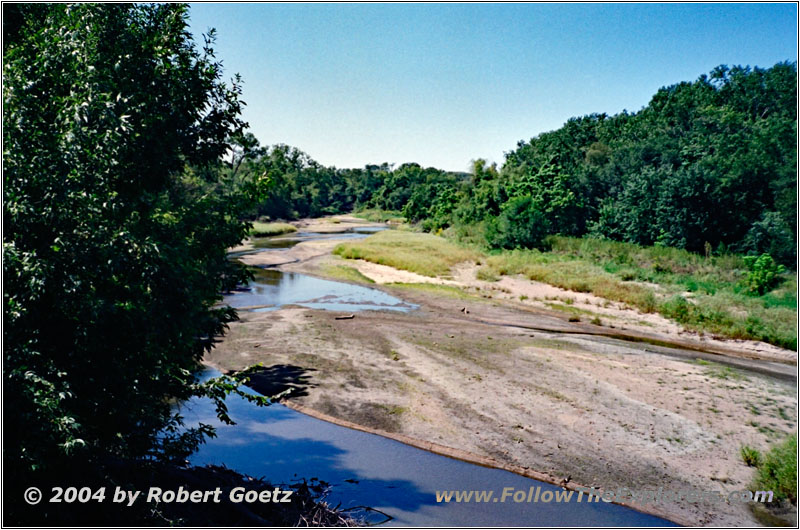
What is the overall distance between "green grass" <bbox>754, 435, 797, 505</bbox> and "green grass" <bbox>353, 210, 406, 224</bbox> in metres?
101

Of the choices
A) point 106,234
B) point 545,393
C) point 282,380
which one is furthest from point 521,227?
point 106,234

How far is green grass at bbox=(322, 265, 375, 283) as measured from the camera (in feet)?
133

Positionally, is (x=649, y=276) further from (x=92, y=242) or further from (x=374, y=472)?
(x=92, y=242)

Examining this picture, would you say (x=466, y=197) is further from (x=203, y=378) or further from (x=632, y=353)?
(x=203, y=378)

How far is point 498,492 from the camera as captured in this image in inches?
470

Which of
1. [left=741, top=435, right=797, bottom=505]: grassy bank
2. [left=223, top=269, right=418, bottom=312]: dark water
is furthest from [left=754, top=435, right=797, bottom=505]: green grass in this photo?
[left=223, top=269, right=418, bottom=312]: dark water

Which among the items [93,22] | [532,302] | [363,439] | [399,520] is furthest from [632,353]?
[93,22]

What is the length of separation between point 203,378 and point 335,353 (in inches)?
194

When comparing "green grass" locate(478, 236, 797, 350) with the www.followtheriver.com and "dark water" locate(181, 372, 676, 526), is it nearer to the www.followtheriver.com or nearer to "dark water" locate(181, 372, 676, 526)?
the www.followtheriver.com

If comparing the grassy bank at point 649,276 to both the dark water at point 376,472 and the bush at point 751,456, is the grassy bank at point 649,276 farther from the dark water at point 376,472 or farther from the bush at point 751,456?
the dark water at point 376,472

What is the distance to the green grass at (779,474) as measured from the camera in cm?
1168

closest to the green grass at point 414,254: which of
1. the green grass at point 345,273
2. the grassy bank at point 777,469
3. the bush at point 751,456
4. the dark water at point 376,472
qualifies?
the green grass at point 345,273

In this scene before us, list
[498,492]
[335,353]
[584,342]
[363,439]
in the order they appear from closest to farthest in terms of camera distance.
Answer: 1. [498,492]
2. [363,439]
3. [335,353]
4. [584,342]

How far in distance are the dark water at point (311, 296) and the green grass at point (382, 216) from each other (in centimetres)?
7420
